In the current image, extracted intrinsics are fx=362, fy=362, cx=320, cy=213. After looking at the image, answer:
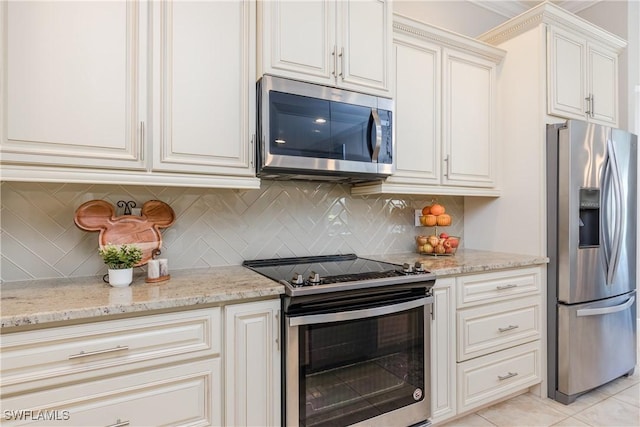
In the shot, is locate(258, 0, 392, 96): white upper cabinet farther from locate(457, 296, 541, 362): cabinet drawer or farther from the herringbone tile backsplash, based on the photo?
locate(457, 296, 541, 362): cabinet drawer

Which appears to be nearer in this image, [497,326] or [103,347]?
[103,347]

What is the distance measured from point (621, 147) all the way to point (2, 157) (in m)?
3.35

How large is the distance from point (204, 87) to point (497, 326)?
Answer: 2059 millimetres

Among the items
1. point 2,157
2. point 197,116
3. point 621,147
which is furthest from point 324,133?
point 621,147

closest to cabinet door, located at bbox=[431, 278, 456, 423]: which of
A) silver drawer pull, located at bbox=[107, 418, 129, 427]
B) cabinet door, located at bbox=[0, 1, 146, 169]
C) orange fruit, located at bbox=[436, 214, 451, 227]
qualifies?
orange fruit, located at bbox=[436, 214, 451, 227]

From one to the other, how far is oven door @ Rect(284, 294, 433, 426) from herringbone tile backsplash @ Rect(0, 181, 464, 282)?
0.68 meters

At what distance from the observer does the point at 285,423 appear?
4.95ft

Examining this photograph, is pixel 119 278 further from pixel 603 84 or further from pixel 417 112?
pixel 603 84

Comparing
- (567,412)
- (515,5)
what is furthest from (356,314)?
(515,5)

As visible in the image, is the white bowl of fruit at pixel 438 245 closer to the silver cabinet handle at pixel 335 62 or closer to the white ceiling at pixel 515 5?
the silver cabinet handle at pixel 335 62

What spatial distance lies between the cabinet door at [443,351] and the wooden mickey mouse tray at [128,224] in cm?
144

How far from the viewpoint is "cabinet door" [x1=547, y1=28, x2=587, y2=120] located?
2.35 meters

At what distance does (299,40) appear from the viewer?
1.79m

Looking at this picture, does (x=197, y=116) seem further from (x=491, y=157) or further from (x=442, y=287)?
(x=491, y=157)
